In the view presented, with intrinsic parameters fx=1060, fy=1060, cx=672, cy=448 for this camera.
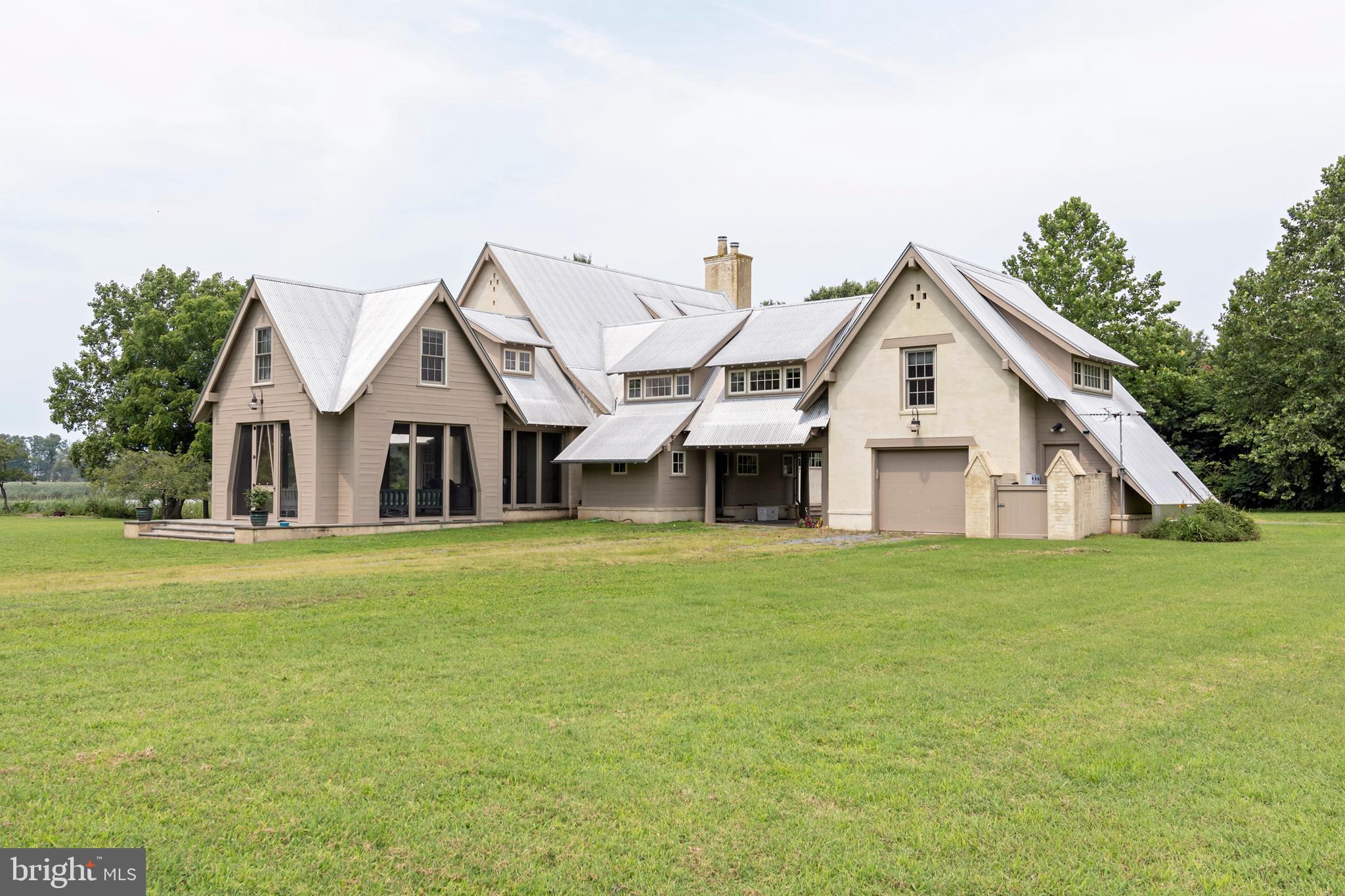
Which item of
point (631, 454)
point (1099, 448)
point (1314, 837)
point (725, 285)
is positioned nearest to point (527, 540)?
Answer: point (631, 454)

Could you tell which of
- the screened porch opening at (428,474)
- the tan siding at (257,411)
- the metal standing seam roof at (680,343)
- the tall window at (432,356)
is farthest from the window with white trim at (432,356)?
the metal standing seam roof at (680,343)

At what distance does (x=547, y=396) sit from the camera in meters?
35.8

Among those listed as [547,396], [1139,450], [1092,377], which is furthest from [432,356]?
[1139,450]

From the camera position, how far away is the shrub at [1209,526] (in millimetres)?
23750

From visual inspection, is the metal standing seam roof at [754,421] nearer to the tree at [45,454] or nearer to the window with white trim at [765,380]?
the window with white trim at [765,380]

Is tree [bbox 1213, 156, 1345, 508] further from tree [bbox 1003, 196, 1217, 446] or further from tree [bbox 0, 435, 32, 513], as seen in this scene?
tree [bbox 0, 435, 32, 513]

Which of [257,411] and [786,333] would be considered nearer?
[257,411]

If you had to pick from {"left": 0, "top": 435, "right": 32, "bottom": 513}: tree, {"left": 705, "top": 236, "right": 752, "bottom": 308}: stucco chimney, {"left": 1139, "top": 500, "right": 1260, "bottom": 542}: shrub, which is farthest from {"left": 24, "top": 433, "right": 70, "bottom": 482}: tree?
{"left": 1139, "top": 500, "right": 1260, "bottom": 542}: shrub

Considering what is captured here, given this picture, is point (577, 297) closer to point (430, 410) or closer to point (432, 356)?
point (432, 356)

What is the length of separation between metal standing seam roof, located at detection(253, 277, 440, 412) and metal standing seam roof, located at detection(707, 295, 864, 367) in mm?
9894

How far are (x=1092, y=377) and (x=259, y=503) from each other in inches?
901

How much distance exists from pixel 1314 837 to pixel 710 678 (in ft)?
14.8

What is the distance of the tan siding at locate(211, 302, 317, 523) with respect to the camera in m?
28.2

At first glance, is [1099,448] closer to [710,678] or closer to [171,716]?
[710,678]
